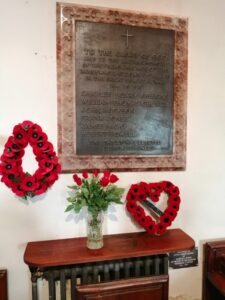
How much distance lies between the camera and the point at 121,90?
1.49 m

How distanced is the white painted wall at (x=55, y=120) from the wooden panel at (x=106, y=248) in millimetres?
80

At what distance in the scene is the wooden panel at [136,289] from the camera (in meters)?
0.87

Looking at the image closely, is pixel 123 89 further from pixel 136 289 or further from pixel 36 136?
pixel 136 289

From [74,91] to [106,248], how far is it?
2.90ft

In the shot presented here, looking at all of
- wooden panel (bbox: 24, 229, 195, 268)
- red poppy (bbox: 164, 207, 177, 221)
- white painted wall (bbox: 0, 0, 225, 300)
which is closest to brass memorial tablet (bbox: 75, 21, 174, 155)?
white painted wall (bbox: 0, 0, 225, 300)

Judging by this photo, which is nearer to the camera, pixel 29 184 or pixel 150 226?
pixel 29 184

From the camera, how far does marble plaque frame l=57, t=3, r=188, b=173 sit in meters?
1.40

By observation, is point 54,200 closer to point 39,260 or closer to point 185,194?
point 39,260

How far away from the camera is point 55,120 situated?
1416 mm

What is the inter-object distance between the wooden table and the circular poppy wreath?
327mm

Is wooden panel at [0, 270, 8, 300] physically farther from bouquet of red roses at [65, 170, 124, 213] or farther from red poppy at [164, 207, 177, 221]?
red poppy at [164, 207, 177, 221]

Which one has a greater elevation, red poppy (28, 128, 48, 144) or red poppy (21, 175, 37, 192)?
red poppy (28, 128, 48, 144)

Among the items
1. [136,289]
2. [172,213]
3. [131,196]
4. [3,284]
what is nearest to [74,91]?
[131,196]

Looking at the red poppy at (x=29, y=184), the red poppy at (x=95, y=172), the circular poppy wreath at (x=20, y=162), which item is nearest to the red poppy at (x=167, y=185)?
the red poppy at (x=95, y=172)
